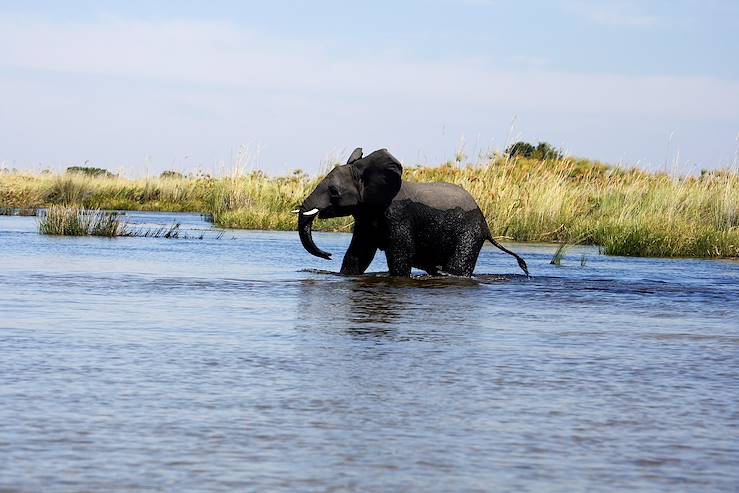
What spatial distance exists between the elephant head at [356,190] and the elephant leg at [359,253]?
274 millimetres

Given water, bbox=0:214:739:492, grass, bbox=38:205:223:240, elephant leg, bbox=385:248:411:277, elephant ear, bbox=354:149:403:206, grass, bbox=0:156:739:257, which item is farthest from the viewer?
grass, bbox=38:205:223:240

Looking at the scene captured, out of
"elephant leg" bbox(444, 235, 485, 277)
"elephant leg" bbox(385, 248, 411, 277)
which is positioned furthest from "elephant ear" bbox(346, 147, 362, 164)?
"elephant leg" bbox(444, 235, 485, 277)

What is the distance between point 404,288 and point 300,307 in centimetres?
256

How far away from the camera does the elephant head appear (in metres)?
15.2

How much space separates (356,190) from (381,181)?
340 mm

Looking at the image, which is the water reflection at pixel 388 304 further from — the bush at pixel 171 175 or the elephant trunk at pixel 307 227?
the bush at pixel 171 175

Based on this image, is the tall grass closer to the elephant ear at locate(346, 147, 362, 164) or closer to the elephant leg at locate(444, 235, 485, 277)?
the elephant ear at locate(346, 147, 362, 164)

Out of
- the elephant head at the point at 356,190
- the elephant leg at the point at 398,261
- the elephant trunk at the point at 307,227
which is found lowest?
the elephant leg at the point at 398,261

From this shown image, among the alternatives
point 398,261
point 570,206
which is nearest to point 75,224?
point 570,206

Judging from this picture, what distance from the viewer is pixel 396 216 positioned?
15.2 metres

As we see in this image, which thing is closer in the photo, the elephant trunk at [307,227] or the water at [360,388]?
the water at [360,388]

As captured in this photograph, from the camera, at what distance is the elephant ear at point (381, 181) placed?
49.9 feet

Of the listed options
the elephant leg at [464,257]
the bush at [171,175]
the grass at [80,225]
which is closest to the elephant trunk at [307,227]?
the elephant leg at [464,257]

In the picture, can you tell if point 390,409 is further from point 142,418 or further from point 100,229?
point 100,229
